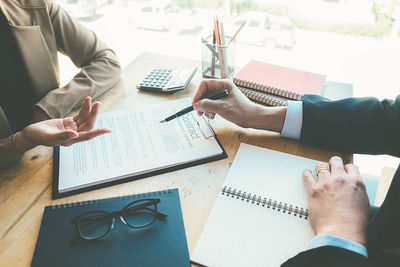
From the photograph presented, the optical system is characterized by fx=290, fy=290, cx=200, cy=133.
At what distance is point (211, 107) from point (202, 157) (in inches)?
6.5

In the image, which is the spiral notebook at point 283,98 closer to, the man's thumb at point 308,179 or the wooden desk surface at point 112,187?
the wooden desk surface at point 112,187

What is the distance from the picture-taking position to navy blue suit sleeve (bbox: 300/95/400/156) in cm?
76

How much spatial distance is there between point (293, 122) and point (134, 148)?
0.44m

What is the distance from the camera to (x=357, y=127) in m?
0.77

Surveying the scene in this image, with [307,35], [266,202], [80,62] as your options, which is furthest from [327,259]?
[307,35]

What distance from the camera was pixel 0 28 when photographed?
3.19ft

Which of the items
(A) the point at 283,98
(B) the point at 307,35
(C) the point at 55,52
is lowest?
(B) the point at 307,35

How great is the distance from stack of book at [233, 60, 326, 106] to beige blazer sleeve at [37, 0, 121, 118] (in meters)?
0.47

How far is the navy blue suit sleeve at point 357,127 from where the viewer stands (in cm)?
76

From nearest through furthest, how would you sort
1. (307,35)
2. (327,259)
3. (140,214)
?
(327,259) < (140,214) < (307,35)

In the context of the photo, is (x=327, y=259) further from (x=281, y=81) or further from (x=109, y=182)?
(x=281, y=81)

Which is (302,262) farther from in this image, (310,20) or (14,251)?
(310,20)

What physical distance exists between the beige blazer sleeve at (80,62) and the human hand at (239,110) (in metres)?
0.40

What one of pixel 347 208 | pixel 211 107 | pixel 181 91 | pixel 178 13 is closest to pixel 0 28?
pixel 181 91
